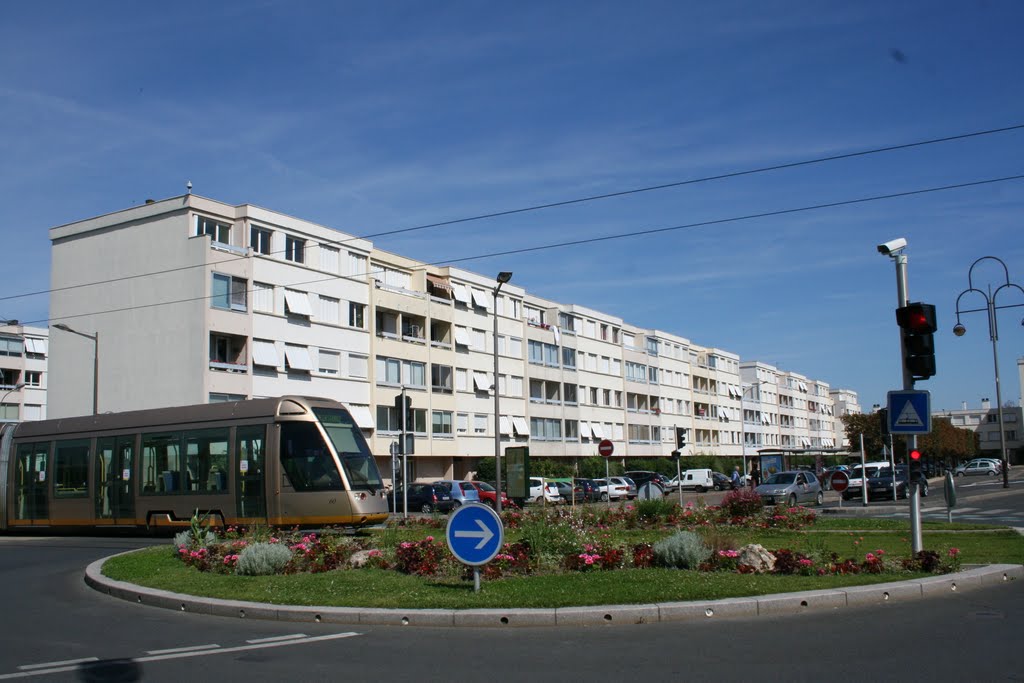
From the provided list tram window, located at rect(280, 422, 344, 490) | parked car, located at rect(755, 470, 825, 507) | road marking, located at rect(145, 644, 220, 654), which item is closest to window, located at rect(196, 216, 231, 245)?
tram window, located at rect(280, 422, 344, 490)

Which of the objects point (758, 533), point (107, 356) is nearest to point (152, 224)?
point (107, 356)

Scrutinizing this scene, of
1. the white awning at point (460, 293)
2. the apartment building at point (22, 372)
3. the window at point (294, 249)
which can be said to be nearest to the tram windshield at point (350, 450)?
the window at point (294, 249)

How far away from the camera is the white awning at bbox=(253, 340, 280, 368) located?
149ft

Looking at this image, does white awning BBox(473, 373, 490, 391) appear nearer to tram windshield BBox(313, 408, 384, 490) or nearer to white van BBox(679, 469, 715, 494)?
white van BBox(679, 469, 715, 494)

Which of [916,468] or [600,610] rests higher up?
[916,468]

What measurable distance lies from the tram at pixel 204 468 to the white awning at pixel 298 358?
20.2m

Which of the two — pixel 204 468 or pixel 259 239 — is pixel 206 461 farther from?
pixel 259 239

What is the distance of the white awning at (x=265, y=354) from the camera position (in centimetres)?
4545

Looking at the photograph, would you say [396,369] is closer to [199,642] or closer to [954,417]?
[199,642]

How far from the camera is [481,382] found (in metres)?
63.1

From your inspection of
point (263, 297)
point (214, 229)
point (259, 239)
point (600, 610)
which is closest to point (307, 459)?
point (600, 610)

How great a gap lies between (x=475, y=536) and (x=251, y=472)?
40.8 feet

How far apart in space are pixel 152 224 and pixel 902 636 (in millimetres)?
43460

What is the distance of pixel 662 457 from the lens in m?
89.2
